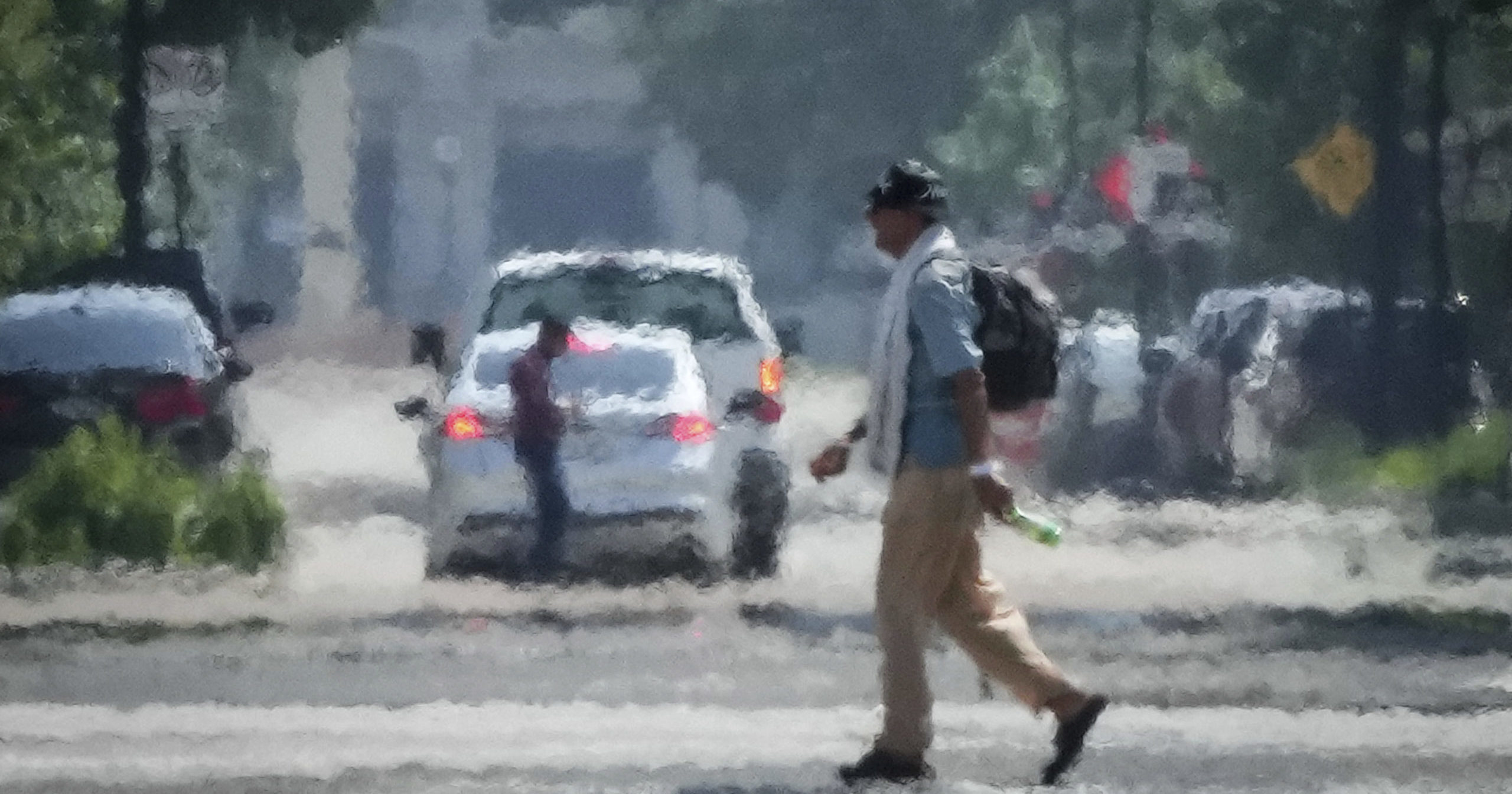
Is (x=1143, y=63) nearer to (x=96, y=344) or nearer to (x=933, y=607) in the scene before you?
(x=96, y=344)

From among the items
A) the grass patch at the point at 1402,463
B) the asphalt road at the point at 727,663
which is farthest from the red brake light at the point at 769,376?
the grass patch at the point at 1402,463

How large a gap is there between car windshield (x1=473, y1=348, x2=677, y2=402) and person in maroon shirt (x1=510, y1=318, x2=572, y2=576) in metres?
0.09

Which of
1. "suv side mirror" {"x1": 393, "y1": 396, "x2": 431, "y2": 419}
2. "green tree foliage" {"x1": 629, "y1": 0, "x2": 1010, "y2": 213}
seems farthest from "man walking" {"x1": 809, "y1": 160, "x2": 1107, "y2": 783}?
"green tree foliage" {"x1": 629, "y1": 0, "x2": 1010, "y2": 213}

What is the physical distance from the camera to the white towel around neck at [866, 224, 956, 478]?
8.55 m

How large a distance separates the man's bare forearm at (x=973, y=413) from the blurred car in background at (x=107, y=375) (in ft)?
28.6

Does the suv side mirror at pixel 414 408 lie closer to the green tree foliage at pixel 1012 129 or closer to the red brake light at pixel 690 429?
the red brake light at pixel 690 429

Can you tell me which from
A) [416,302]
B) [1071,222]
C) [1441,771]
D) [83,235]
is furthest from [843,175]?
[1441,771]

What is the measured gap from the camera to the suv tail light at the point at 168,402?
1653cm

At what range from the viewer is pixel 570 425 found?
559 inches

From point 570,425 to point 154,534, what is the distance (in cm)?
231

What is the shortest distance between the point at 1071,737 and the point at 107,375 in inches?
356

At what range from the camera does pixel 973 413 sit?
8.32m

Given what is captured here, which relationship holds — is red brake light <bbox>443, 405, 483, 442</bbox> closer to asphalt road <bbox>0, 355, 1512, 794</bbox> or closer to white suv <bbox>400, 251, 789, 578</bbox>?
white suv <bbox>400, 251, 789, 578</bbox>

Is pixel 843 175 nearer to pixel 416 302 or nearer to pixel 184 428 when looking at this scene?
pixel 416 302
